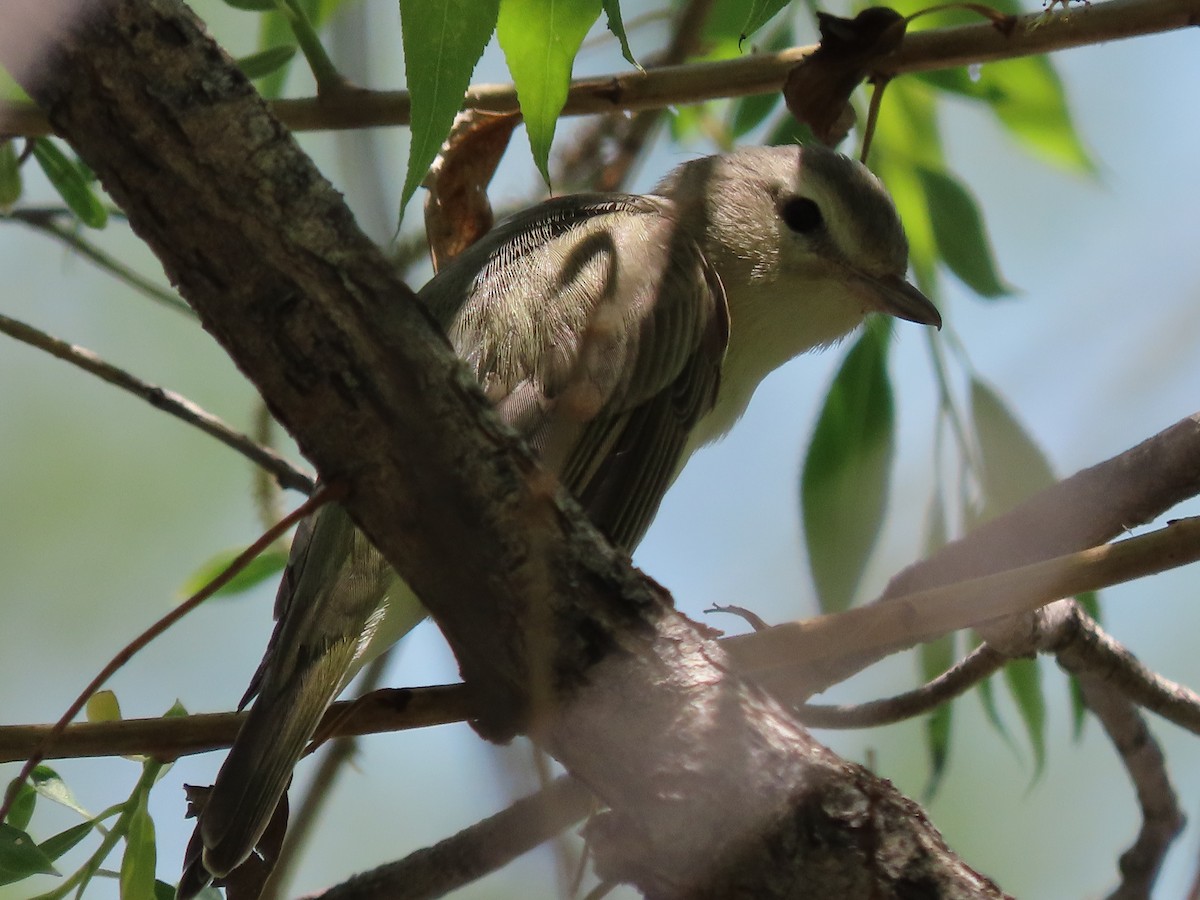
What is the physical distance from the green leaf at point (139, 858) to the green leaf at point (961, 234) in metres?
2.08

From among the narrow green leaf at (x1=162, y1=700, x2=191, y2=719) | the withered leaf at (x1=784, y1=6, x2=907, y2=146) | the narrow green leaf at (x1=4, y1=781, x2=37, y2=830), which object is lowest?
the narrow green leaf at (x1=4, y1=781, x2=37, y2=830)

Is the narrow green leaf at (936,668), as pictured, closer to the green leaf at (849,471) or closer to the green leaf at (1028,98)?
the green leaf at (849,471)

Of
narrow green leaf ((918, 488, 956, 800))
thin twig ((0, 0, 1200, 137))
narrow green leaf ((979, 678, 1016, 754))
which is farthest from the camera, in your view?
narrow green leaf ((979, 678, 1016, 754))

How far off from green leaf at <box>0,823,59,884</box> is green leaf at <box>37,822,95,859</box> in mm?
123

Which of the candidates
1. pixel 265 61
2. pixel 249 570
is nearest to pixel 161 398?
pixel 249 570

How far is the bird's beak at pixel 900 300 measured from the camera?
2727 mm

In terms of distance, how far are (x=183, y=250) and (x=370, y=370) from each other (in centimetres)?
24

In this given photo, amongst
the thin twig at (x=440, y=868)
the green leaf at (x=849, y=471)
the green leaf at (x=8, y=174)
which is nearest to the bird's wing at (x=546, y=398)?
the thin twig at (x=440, y=868)

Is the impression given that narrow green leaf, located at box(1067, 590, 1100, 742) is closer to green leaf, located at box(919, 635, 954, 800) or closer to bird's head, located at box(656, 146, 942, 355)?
green leaf, located at box(919, 635, 954, 800)

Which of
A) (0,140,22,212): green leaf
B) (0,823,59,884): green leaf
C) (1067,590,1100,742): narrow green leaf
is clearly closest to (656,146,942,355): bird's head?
(1067,590,1100,742): narrow green leaf

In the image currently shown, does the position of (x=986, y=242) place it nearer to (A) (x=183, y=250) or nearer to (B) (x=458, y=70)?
(B) (x=458, y=70)

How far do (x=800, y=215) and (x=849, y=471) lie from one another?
594 millimetres

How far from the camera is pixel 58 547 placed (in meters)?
4.46

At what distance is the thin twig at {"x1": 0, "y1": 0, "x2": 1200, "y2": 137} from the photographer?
2154mm
